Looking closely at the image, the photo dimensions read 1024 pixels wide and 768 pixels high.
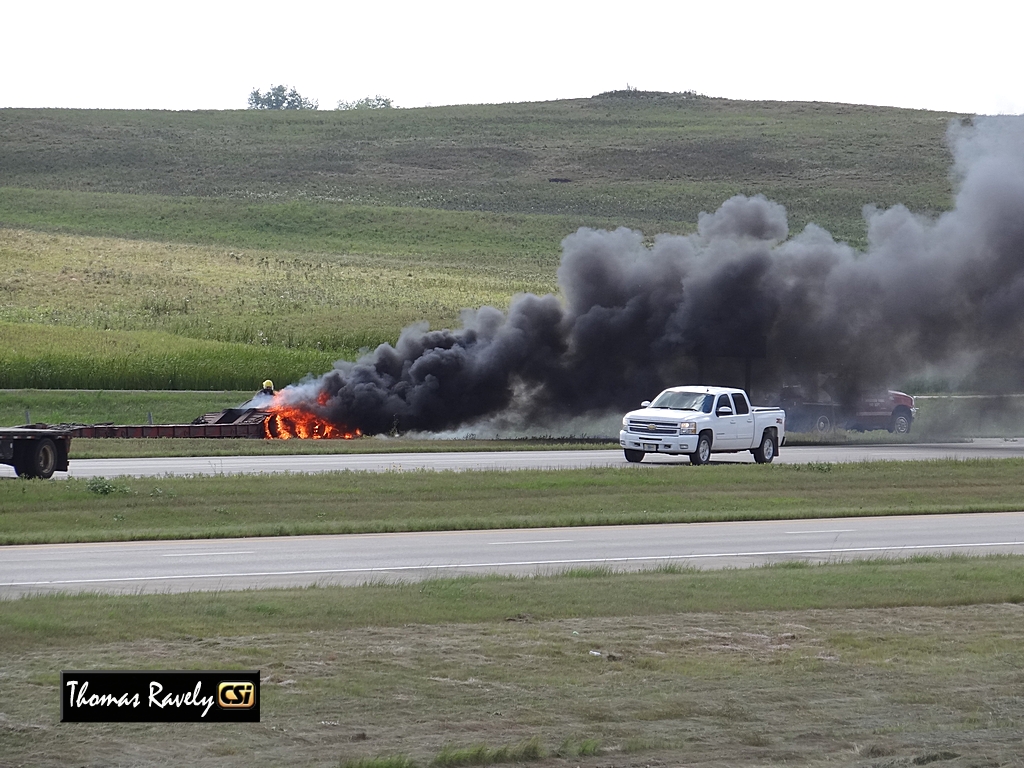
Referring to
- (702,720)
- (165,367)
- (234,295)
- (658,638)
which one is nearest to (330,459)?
(165,367)

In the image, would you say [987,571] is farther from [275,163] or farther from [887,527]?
[275,163]

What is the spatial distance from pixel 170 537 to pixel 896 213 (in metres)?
32.0

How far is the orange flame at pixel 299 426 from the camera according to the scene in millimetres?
40281

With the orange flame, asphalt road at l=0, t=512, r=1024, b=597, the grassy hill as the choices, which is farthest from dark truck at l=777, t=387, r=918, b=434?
asphalt road at l=0, t=512, r=1024, b=597

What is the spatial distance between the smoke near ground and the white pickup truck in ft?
28.0

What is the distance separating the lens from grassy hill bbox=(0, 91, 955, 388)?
2429 inches

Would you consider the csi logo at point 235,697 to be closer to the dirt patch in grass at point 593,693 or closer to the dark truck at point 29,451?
the dirt patch in grass at point 593,693

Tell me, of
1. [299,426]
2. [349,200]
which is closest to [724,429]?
[299,426]

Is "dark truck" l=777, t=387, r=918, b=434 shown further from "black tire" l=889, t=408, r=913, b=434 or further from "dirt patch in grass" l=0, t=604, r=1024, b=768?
"dirt patch in grass" l=0, t=604, r=1024, b=768

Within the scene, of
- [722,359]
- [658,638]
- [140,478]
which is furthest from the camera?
[722,359]

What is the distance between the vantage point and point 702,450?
32406 millimetres

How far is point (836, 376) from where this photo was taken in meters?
44.4

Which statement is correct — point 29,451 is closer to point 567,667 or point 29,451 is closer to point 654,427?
point 654,427

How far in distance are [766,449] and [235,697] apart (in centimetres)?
2627
